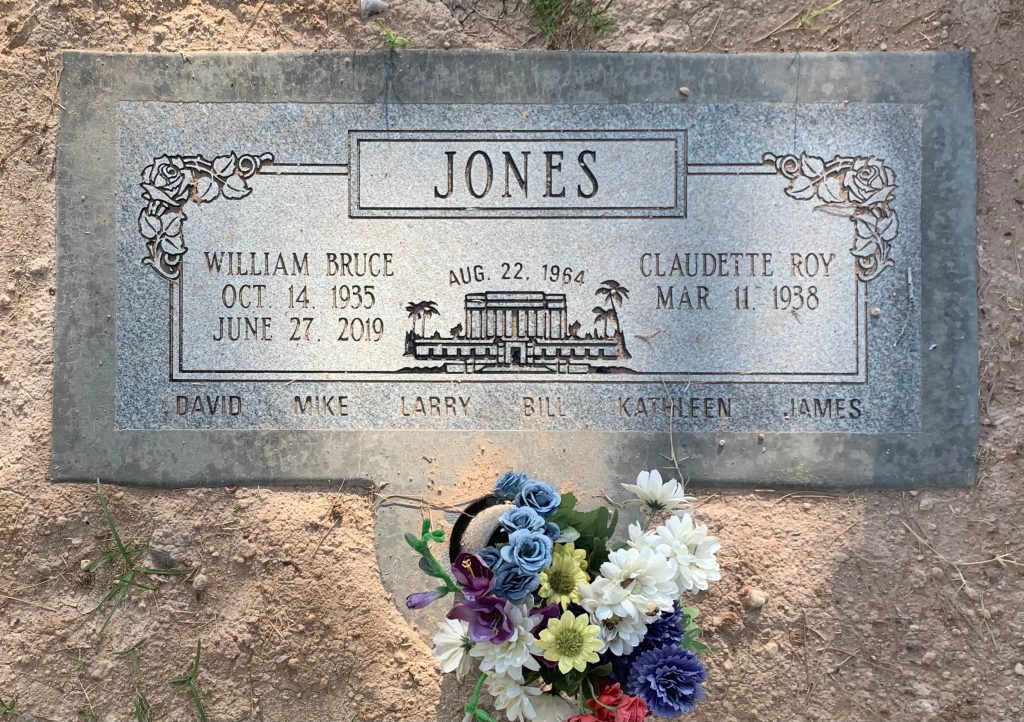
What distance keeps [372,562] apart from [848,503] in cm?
191

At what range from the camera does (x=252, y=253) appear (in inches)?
113

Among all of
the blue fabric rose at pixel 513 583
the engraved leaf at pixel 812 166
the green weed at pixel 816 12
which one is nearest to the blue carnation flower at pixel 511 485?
the blue fabric rose at pixel 513 583

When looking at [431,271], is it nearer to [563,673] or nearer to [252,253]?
[252,253]

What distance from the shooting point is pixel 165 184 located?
9.41ft

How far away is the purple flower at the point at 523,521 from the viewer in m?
1.92

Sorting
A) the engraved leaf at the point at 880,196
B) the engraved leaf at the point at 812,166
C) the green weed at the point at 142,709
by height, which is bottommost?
the green weed at the point at 142,709

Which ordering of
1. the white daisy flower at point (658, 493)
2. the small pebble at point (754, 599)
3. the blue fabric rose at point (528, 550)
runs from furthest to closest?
the small pebble at point (754, 599) < the white daisy flower at point (658, 493) < the blue fabric rose at point (528, 550)

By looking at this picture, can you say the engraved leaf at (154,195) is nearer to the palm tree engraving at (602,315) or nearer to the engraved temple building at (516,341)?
the engraved temple building at (516,341)

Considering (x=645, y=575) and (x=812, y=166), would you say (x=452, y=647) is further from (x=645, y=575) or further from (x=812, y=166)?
(x=812, y=166)

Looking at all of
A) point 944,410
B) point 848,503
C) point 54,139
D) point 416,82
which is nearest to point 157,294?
point 54,139

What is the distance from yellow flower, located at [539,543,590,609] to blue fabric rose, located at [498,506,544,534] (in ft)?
0.36

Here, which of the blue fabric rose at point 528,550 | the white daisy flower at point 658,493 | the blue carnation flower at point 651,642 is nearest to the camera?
the blue fabric rose at point 528,550

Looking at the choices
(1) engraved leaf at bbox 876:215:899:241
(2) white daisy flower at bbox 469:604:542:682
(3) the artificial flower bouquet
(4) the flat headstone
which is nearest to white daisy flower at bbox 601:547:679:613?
(3) the artificial flower bouquet

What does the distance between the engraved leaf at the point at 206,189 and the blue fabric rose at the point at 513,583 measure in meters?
1.95
